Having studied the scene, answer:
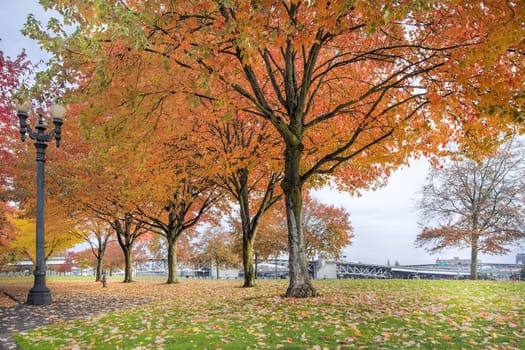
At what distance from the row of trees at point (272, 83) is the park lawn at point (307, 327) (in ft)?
9.00

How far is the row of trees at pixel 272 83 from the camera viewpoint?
25.7 feet

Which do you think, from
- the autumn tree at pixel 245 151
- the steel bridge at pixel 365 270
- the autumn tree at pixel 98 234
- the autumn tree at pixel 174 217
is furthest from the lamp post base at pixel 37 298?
the steel bridge at pixel 365 270

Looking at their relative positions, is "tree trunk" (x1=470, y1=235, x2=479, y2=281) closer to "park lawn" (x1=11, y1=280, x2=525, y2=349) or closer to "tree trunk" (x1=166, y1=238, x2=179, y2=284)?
"park lawn" (x1=11, y1=280, x2=525, y2=349)

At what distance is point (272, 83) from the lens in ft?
38.2

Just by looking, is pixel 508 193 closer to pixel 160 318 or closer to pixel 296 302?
pixel 296 302

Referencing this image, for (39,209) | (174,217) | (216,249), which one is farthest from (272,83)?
(216,249)

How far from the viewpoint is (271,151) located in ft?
54.3

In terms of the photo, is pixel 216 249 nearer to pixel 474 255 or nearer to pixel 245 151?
pixel 474 255

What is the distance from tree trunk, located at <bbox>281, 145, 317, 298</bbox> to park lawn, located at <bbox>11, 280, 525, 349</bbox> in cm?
87

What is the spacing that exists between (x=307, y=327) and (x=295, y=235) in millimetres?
4603

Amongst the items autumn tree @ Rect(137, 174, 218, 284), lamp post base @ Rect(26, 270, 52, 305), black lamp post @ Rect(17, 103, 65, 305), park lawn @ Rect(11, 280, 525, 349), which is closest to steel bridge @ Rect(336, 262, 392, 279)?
autumn tree @ Rect(137, 174, 218, 284)

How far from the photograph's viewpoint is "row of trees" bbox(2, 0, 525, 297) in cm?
784

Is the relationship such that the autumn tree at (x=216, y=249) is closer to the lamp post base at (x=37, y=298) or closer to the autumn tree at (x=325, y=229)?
the autumn tree at (x=325, y=229)

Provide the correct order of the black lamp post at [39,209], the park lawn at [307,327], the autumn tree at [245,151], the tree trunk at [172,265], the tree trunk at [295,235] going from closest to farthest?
the park lawn at [307,327] → the tree trunk at [295,235] → the black lamp post at [39,209] → the autumn tree at [245,151] → the tree trunk at [172,265]
